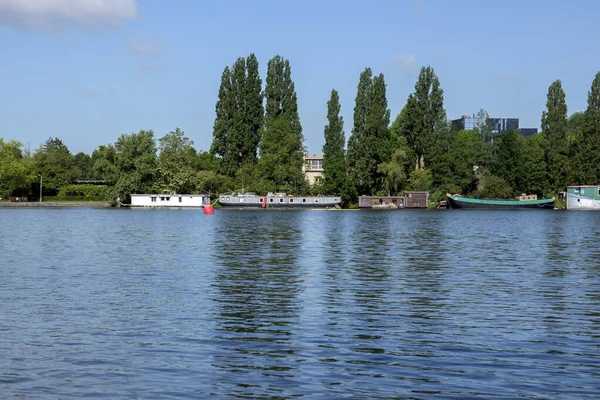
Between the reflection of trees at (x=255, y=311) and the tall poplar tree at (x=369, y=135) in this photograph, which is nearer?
the reflection of trees at (x=255, y=311)

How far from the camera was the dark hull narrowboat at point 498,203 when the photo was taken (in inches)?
6521

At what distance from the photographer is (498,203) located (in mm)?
167250

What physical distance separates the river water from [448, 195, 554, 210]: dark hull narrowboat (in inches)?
4642

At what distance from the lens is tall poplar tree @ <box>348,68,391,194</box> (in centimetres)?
15475

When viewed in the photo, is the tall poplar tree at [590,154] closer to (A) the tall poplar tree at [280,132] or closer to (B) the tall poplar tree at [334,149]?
(B) the tall poplar tree at [334,149]

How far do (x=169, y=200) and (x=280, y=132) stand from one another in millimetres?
34343

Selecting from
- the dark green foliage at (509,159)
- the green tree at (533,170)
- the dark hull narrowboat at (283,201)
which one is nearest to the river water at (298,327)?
the green tree at (533,170)

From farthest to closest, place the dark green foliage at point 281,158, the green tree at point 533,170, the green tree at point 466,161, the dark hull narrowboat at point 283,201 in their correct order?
1. the dark hull narrowboat at point 283,201
2. the green tree at point 466,161
3. the green tree at point 533,170
4. the dark green foliage at point 281,158

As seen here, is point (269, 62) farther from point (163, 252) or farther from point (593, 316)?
point (593, 316)

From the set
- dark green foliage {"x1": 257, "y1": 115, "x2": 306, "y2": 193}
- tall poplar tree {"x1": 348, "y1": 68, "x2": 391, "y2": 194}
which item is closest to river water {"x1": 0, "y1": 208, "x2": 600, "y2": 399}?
tall poplar tree {"x1": 348, "y1": 68, "x2": 391, "y2": 194}

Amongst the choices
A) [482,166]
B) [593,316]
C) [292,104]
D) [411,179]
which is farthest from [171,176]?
[593,316]

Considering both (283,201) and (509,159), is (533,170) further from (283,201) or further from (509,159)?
(283,201)

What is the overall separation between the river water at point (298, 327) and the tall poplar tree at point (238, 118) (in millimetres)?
115026

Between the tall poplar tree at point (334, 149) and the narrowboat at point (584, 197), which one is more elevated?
the tall poplar tree at point (334, 149)
